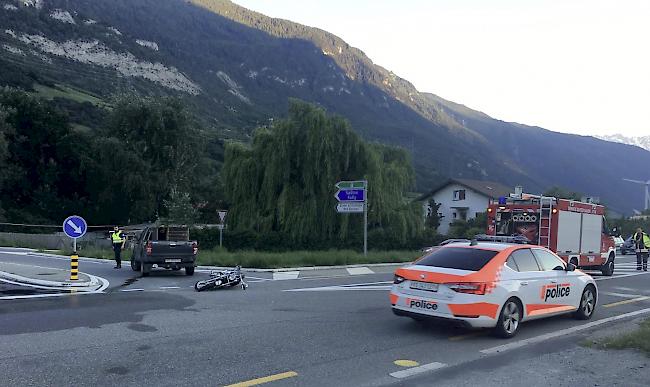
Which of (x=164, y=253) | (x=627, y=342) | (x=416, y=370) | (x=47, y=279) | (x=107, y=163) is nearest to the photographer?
(x=416, y=370)

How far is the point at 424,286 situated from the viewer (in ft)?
30.9

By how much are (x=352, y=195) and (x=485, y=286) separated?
18.3 metres

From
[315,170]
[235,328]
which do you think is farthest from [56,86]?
[235,328]

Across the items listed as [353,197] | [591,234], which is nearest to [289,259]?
[353,197]

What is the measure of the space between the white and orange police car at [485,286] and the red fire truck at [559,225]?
9.48m

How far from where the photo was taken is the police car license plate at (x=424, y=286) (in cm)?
927

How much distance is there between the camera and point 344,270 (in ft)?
76.1

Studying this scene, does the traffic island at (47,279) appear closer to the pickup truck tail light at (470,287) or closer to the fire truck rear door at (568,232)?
the pickup truck tail light at (470,287)

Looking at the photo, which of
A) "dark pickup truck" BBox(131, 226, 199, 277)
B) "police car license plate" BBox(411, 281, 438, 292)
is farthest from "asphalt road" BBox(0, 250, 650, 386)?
"dark pickup truck" BBox(131, 226, 199, 277)

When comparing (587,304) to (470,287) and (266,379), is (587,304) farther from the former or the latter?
(266,379)

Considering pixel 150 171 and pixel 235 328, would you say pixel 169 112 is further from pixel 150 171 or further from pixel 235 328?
pixel 235 328

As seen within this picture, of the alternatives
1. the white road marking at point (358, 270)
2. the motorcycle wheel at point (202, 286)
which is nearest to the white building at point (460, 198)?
the white road marking at point (358, 270)

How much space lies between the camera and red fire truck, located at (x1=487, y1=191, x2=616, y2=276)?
65.7ft

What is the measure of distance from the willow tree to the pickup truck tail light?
2416 centimetres
